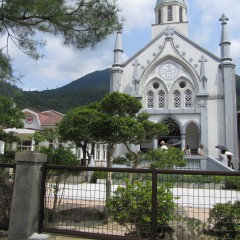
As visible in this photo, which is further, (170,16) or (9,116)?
(170,16)

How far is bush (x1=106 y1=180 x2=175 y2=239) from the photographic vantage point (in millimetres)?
4688

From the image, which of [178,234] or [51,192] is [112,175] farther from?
[178,234]

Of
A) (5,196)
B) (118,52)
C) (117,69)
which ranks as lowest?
(5,196)

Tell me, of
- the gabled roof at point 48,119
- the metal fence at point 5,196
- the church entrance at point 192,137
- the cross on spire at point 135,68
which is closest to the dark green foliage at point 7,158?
the metal fence at point 5,196

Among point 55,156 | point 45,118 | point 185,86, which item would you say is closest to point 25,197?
→ point 55,156

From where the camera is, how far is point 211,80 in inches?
918

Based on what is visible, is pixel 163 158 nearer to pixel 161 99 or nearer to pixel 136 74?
pixel 161 99

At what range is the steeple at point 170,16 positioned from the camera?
88.4ft

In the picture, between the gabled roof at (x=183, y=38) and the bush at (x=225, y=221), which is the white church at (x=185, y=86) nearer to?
the gabled roof at (x=183, y=38)

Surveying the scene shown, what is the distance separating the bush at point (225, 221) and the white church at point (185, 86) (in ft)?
57.4

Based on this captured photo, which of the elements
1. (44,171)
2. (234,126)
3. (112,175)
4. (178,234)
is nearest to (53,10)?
(44,171)

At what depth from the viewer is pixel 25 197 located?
4.46 m

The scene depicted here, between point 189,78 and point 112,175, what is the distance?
1805 cm

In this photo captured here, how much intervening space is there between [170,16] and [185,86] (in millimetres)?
7840
